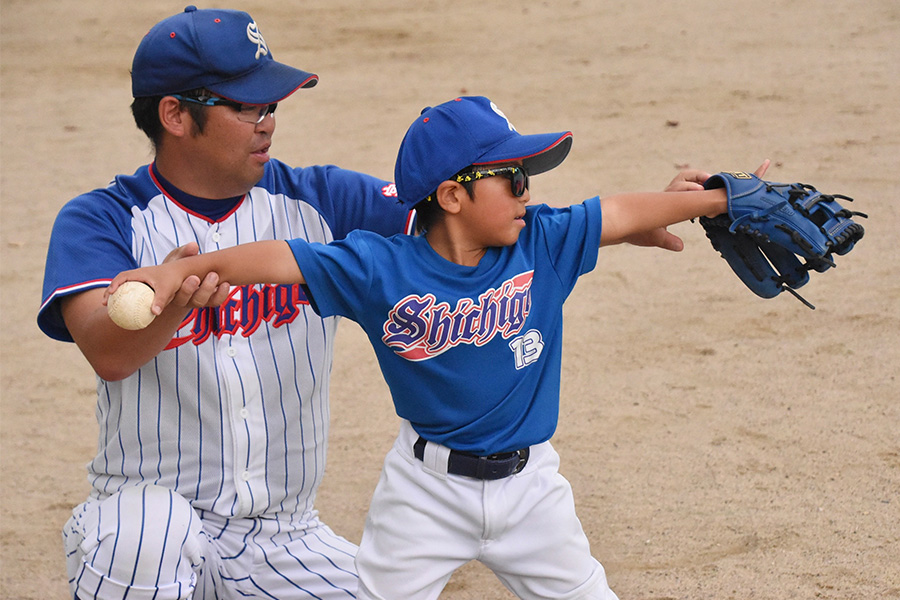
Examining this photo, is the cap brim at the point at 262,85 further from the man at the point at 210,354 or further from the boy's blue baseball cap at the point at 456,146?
the boy's blue baseball cap at the point at 456,146

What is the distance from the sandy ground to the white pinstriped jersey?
0.92 metres

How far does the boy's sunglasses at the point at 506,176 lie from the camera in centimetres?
224

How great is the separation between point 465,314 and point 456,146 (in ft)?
1.16

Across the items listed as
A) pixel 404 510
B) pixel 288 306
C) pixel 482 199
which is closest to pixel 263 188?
pixel 288 306

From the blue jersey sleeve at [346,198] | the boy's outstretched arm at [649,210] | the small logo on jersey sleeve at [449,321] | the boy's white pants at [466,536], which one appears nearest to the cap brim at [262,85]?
the blue jersey sleeve at [346,198]

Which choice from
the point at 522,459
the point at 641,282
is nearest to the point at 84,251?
the point at 522,459

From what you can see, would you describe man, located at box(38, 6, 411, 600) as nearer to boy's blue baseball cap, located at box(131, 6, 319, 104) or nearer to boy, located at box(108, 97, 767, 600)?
boy's blue baseball cap, located at box(131, 6, 319, 104)

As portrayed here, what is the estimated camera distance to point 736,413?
406cm

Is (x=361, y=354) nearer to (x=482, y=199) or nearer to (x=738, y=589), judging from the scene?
(x=738, y=589)

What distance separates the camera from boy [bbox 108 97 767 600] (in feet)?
7.32

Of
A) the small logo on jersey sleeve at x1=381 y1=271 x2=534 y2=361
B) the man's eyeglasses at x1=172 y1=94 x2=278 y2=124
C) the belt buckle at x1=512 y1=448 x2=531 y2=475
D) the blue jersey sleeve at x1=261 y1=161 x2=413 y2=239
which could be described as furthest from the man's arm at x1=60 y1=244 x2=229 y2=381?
the belt buckle at x1=512 y1=448 x2=531 y2=475

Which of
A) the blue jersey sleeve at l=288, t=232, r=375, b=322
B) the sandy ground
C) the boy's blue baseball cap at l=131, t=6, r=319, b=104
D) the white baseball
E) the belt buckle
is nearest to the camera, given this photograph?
the white baseball

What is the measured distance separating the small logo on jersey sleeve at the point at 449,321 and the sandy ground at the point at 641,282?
4.01 feet

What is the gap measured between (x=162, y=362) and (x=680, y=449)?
→ 2061 mm
